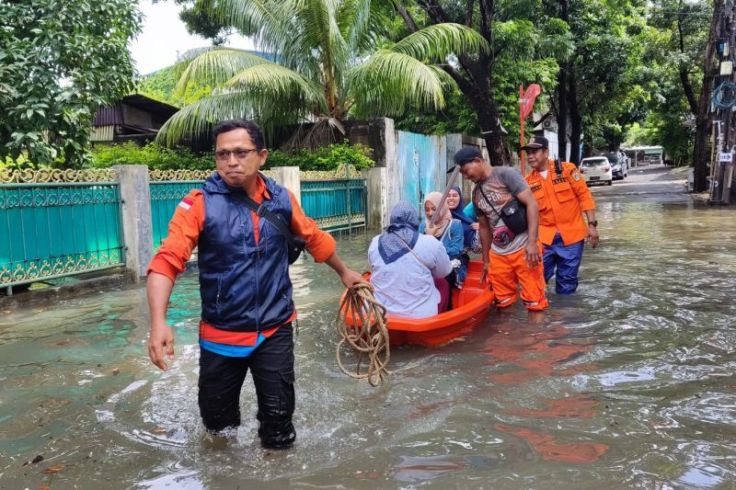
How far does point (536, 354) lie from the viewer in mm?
5359

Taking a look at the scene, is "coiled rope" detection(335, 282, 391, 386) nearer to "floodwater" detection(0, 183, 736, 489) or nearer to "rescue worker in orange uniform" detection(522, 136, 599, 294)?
"floodwater" detection(0, 183, 736, 489)

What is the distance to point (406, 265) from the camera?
5215 mm

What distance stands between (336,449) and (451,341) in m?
2.34

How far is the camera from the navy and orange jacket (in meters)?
3.04

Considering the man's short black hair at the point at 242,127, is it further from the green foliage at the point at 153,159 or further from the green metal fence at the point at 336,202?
the green foliage at the point at 153,159

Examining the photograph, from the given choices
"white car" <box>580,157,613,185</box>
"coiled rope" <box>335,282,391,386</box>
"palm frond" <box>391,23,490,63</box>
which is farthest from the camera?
"white car" <box>580,157,613,185</box>

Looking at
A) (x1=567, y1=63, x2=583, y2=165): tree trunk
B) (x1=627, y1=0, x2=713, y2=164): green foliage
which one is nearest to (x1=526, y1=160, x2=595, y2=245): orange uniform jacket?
(x1=567, y1=63, x2=583, y2=165): tree trunk

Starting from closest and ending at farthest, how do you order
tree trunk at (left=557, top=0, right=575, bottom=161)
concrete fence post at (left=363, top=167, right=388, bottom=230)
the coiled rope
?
the coiled rope
concrete fence post at (left=363, top=167, right=388, bottom=230)
tree trunk at (left=557, top=0, right=575, bottom=161)

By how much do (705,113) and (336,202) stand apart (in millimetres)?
15650

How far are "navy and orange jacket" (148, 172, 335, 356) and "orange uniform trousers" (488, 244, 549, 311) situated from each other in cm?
333

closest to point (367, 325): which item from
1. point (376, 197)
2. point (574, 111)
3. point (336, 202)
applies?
point (336, 202)

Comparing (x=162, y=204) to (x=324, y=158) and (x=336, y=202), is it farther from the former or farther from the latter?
(x=324, y=158)

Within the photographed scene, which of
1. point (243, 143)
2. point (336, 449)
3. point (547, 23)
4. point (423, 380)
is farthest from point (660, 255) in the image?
point (547, 23)

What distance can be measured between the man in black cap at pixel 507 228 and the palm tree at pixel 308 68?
25.4 feet
